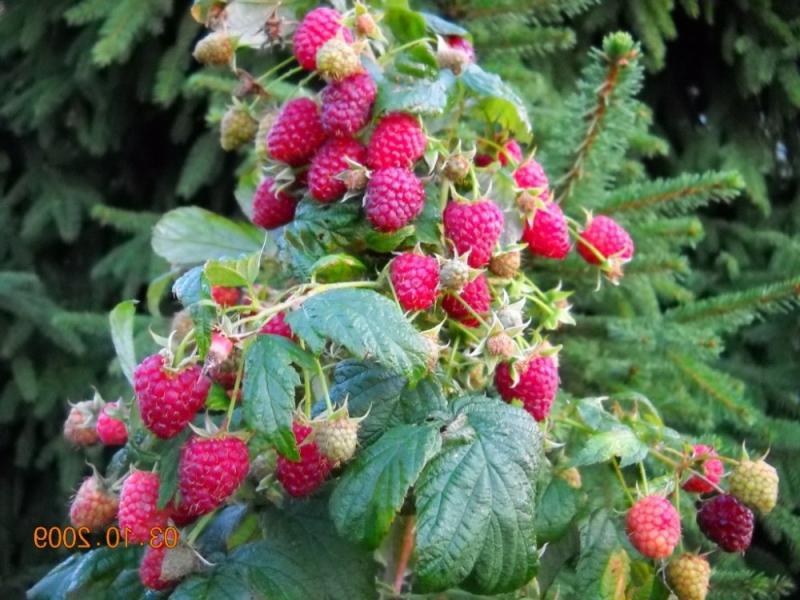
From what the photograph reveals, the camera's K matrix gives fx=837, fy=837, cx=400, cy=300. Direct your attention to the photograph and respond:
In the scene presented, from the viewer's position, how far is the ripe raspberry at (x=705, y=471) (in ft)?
1.79

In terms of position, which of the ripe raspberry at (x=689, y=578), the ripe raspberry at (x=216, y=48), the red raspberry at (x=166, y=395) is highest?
the ripe raspberry at (x=216, y=48)

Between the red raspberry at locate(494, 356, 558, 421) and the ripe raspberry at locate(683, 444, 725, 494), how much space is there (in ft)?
0.38

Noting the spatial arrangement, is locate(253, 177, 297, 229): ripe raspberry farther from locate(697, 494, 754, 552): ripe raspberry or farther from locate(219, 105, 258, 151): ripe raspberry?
locate(697, 494, 754, 552): ripe raspberry

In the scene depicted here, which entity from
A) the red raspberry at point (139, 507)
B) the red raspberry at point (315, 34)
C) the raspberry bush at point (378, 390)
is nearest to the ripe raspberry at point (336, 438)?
the raspberry bush at point (378, 390)

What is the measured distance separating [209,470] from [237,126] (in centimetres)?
27

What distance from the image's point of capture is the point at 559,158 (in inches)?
32.7

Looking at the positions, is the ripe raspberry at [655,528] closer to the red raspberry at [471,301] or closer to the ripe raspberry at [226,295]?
the red raspberry at [471,301]

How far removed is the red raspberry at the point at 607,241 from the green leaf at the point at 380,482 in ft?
0.74

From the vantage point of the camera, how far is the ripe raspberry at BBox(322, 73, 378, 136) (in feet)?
1.64

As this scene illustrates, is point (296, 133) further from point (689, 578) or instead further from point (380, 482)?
point (689, 578)

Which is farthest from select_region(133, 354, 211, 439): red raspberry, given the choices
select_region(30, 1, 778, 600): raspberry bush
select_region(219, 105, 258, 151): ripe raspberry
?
select_region(219, 105, 258, 151): ripe raspberry

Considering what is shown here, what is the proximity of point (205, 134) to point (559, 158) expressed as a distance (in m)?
0.83

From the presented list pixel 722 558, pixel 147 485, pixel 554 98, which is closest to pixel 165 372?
pixel 147 485

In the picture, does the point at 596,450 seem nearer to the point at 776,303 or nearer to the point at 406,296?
the point at 406,296
